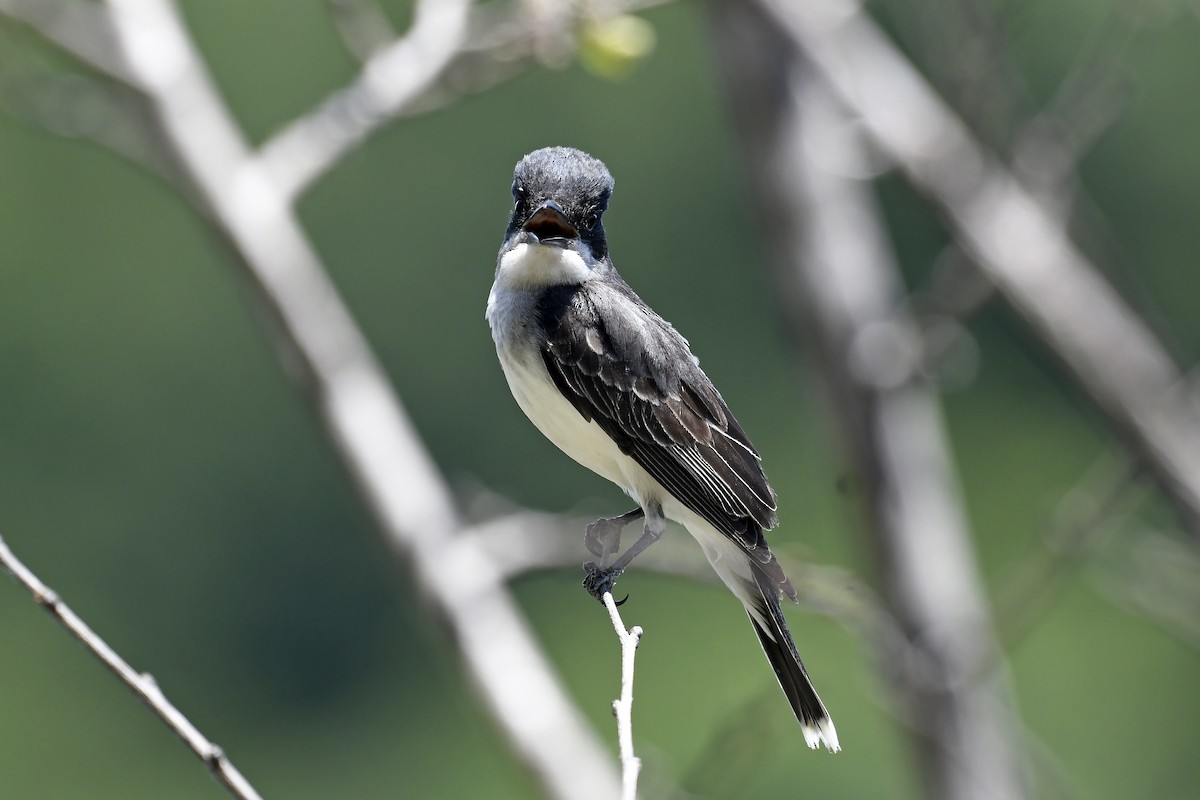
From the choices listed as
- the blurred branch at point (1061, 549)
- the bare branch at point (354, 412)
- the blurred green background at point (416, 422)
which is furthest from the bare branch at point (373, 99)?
the blurred green background at point (416, 422)

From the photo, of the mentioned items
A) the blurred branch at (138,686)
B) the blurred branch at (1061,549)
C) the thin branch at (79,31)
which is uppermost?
the thin branch at (79,31)

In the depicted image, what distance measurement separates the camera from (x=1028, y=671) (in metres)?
18.2

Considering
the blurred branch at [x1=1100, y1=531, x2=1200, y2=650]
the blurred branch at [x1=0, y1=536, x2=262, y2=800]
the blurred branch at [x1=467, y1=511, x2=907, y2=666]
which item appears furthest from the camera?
the blurred branch at [x1=1100, y1=531, x2=1200, y2=650]

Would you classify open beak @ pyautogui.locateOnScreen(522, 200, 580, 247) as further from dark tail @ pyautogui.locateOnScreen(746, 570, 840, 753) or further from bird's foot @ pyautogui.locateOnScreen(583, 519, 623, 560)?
dark tail @ pyautogui.locateOnScreen(746, 570, 840, 753)

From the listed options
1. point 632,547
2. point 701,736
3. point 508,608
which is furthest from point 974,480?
point 632,547

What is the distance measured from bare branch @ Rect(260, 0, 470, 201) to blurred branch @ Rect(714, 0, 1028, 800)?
179 centimetres

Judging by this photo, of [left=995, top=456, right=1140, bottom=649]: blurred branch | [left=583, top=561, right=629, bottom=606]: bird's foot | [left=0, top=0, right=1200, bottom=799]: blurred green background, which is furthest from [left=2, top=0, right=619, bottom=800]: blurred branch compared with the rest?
[left=0, top=0, right=1200, bottom=799]: blurred green background

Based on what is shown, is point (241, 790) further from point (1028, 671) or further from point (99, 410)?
point (99, 410)

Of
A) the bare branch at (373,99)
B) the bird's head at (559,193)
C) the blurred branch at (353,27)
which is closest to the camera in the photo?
the bird's head at (559,193)

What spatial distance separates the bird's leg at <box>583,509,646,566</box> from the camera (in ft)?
13.5

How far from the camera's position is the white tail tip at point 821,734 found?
4121 millimetres

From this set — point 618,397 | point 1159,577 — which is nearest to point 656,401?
point 618,397

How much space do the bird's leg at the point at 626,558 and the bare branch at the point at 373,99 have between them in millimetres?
2224

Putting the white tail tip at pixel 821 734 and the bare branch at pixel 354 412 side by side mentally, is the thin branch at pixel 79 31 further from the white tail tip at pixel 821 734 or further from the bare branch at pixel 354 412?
the white tail tip at pixel 821 734
